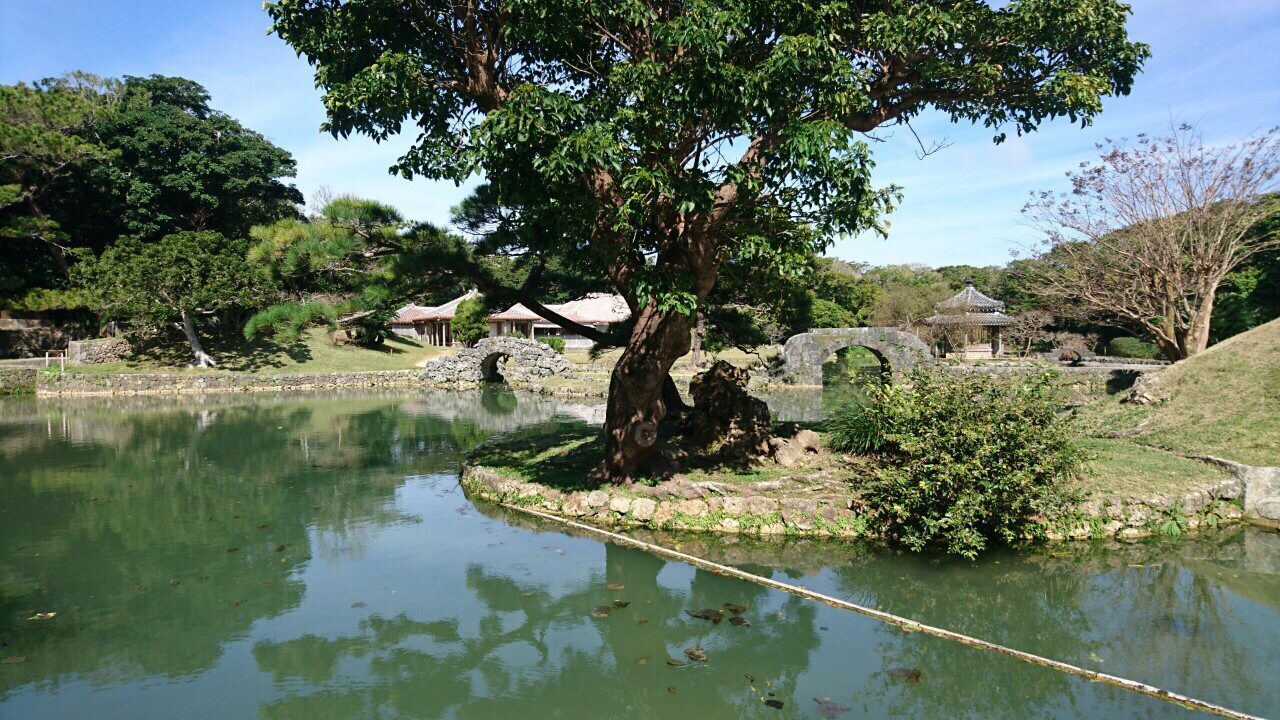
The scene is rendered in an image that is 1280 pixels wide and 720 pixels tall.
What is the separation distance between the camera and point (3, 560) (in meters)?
8.16

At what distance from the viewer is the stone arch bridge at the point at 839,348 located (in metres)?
24.1

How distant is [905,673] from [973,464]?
283 centimetres

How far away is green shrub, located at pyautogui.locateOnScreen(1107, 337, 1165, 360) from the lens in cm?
2867

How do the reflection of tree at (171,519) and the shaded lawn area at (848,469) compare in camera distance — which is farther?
the shaded lawn area at (848,469)

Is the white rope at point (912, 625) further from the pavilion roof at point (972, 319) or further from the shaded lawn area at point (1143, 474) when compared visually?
the pavilion roof at point (972, 319)

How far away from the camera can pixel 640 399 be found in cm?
970

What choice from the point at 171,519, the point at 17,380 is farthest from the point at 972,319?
the point at 17,380

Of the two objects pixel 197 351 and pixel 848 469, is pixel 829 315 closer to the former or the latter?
pixel 848 469

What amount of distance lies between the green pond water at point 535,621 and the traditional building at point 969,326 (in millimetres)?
25573

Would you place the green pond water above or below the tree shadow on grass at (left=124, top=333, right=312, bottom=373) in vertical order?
below

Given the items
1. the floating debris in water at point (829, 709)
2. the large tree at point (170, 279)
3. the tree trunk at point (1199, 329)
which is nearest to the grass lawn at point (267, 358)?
the large tree at point (170, 279)

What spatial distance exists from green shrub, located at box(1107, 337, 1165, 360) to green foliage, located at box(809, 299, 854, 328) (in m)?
12.6

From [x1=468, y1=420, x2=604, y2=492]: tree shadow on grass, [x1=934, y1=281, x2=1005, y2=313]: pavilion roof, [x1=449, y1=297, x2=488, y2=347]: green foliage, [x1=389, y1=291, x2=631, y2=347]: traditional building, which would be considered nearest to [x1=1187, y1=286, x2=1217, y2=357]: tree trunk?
[x1=468, y1=420, x2=604, y2=492]: tree shadow on grass

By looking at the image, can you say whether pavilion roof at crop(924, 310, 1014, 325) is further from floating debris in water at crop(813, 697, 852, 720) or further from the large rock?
floating debris in water at crop(813, 697, 852, 720)
